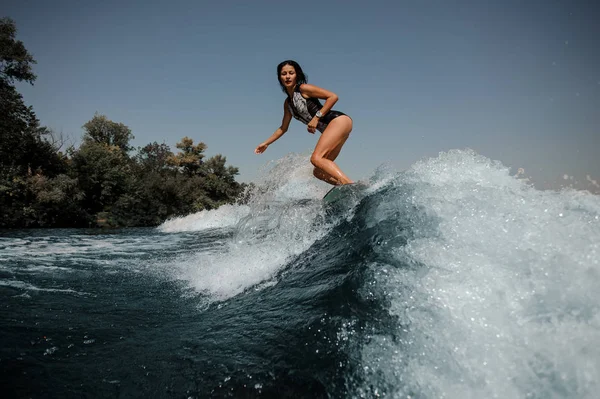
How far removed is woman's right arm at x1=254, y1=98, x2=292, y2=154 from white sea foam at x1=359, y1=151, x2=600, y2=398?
3.25 metres

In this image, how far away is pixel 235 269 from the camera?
327 cm

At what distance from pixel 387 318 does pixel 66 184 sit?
22497 mm

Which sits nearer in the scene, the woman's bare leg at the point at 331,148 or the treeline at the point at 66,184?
the woman's bare leg at the point at 331,148

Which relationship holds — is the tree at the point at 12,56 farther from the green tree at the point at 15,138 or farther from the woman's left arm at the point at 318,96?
the woman's left arm at the point at 318,96

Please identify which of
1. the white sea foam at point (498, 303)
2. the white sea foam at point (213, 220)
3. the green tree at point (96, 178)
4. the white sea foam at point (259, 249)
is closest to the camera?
the white sea foam at point (498, 303)

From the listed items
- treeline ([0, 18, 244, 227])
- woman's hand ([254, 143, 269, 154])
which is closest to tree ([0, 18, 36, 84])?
treeline ([0, 18, 244, 227])

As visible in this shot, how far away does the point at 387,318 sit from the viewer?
1492 mm

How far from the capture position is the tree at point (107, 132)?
4006 centimetres

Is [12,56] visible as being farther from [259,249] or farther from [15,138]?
[259,249]

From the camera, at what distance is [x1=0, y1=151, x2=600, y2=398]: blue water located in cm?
123

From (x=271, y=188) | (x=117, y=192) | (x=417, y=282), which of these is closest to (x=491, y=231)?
(x=417, y=282)

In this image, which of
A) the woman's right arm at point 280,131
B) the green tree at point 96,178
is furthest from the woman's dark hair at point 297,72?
the green tree at point 96,178

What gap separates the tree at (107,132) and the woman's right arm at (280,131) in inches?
1649

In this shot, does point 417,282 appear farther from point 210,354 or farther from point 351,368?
point 210,354
